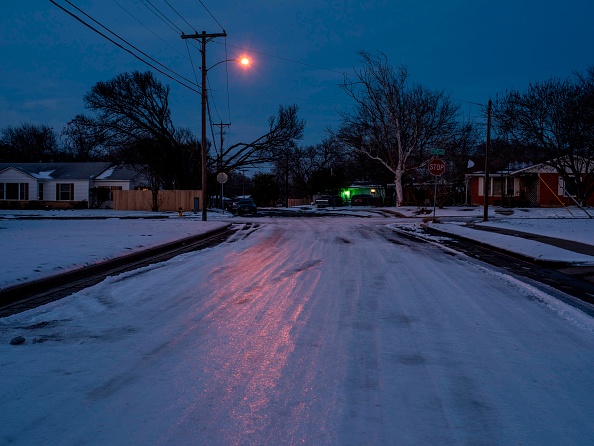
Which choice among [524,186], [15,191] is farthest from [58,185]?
[524,186]

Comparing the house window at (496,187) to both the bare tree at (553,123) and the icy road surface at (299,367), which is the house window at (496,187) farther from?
the icy road surface at (299,367)

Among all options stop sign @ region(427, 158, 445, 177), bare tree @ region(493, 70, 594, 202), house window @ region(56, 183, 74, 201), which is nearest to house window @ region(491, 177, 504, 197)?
bare tree @ region(493, 70, 594, 202)

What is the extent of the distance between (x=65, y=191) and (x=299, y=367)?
168ft

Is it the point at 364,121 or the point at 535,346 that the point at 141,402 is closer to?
the point at 535,346

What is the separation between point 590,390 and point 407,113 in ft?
140

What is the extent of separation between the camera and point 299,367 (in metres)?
4.79

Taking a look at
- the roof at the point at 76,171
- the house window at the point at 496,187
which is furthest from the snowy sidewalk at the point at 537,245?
the roof at the point at 76,171

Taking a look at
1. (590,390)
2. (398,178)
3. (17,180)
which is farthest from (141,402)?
(17,180)

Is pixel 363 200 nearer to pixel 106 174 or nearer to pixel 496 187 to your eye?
pixel 496 187

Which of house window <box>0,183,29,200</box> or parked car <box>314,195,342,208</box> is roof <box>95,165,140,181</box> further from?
parked car <box>314,195,342,208</box>

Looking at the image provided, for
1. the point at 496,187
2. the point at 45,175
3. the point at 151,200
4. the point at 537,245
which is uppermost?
the point at 45,175

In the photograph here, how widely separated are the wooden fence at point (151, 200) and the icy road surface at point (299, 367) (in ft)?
125

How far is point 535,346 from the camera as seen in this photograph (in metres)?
5.59

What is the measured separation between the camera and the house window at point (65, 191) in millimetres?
50562
